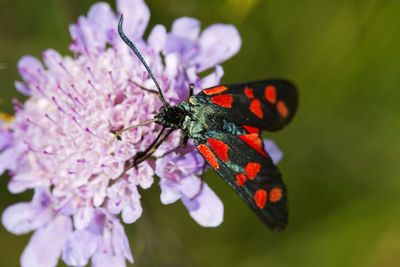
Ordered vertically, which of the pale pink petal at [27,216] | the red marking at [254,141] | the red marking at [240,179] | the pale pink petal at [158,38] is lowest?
the red marking at [240,179]

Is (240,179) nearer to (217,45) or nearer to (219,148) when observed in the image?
(219,148)

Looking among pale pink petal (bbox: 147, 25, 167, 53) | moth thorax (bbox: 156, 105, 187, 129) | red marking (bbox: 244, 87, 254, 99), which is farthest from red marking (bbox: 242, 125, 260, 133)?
pale pink petal (bbox: 147, 25, 167, 53)

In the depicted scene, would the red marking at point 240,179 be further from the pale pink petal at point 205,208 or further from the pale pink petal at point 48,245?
the pale pink petal at point 48,245

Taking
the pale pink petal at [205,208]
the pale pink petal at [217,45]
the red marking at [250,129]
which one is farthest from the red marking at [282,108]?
the pale pink petal at [205,208]

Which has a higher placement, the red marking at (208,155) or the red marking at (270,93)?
the red marking at (270,93)

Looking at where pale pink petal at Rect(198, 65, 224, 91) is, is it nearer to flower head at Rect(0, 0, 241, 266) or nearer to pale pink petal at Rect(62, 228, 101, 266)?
flower head at Rect(0, 0, 241, 266)

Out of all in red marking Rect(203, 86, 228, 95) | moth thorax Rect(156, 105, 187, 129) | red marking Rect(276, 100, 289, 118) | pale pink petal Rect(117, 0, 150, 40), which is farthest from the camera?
pale pink petal Rect(117, 0, 150, 40)
